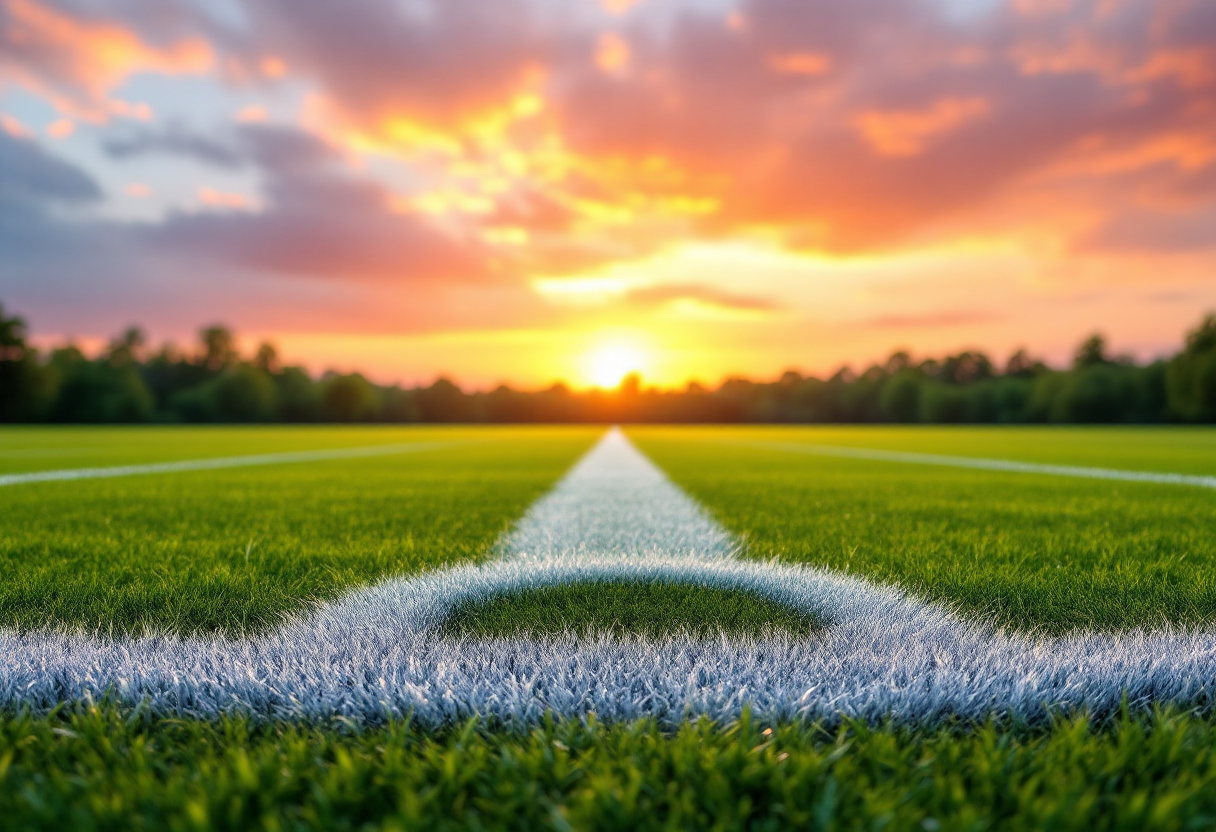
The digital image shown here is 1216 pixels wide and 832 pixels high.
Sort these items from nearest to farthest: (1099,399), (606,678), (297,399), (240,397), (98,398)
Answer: (606,678), (98,398), (1099,399), (240,397), (297,399)

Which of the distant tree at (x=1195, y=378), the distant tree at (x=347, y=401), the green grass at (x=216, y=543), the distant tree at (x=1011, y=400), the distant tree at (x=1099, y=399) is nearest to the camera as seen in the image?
the green grass at (x=216, y=543)

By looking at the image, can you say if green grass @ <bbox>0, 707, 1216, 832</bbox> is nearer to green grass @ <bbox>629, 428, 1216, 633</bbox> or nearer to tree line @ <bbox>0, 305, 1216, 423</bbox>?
green grass @ <bbox>629, 428, 1216, 633</bbox>

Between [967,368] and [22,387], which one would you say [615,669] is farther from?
[967,368]

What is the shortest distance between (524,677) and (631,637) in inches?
18.8

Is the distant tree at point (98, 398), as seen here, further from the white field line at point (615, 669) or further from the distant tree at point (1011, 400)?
the distant tree at point (1011, 400)

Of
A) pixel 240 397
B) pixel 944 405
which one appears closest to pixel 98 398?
pixel 240 397

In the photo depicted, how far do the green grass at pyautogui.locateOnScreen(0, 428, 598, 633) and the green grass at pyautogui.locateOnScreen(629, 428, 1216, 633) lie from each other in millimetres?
1669

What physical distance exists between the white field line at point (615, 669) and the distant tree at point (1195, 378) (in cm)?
7157

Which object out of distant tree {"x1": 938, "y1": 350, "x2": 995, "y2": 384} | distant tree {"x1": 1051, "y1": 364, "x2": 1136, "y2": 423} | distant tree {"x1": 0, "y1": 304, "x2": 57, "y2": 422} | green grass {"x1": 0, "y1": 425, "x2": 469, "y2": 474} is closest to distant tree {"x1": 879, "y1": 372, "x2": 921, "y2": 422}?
distant tree {"x1": 938, "y1": 350, "x2": 995, "y2": 384}

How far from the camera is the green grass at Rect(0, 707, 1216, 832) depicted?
1013 millimetres

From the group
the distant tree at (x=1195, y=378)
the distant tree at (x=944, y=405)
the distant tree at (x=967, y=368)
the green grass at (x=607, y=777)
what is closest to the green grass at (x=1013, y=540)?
the green grass at (x=607, y=777)

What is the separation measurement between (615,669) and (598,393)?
326ft

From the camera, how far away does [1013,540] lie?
368 centimetres

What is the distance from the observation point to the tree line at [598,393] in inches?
2486
